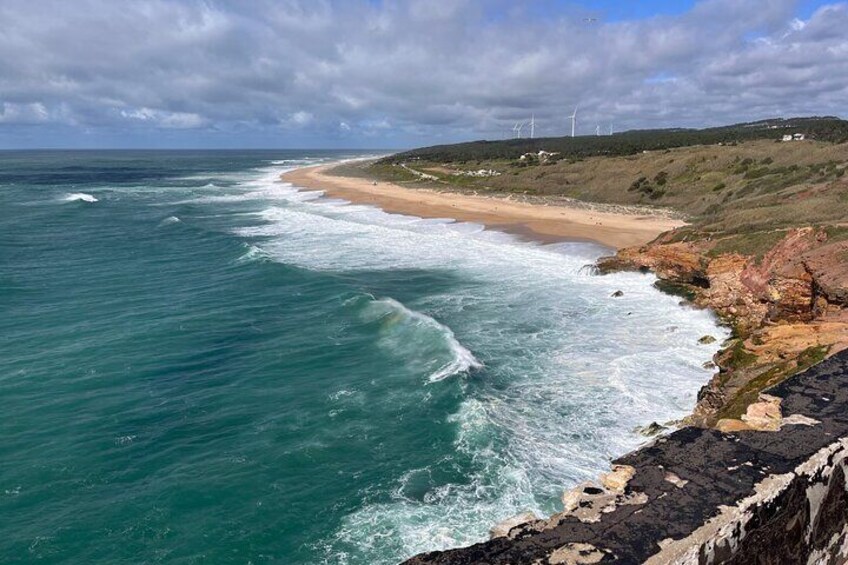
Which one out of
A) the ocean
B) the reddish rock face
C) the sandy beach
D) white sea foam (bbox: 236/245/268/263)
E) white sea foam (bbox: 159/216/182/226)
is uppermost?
the reddish rock face

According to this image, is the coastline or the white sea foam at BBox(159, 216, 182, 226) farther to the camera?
the white sea foam at BBox(159, 216, 182, 226)

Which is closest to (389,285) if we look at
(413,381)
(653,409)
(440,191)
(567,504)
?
(413,381)

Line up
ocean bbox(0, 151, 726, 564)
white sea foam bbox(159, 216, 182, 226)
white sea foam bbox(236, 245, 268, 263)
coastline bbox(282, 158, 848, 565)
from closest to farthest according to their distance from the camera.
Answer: coastline bbox(282, 158, 848, 565)
ocean bbox(0, 151, 726, 564)
white sea foam bbox(236, 245, 268, 263)
white sea foam bbox(159, 216, 182, 226)

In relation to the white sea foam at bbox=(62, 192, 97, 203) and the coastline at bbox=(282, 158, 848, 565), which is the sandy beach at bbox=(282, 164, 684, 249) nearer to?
the coastline at bbox=(282, 158, 848, 565)

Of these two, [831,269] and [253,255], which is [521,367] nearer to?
[831,269]

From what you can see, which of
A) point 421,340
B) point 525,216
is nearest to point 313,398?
point 421,340

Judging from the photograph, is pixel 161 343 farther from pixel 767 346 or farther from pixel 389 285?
pixel 767 346

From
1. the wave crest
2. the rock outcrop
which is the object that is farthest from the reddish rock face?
the wave crest
